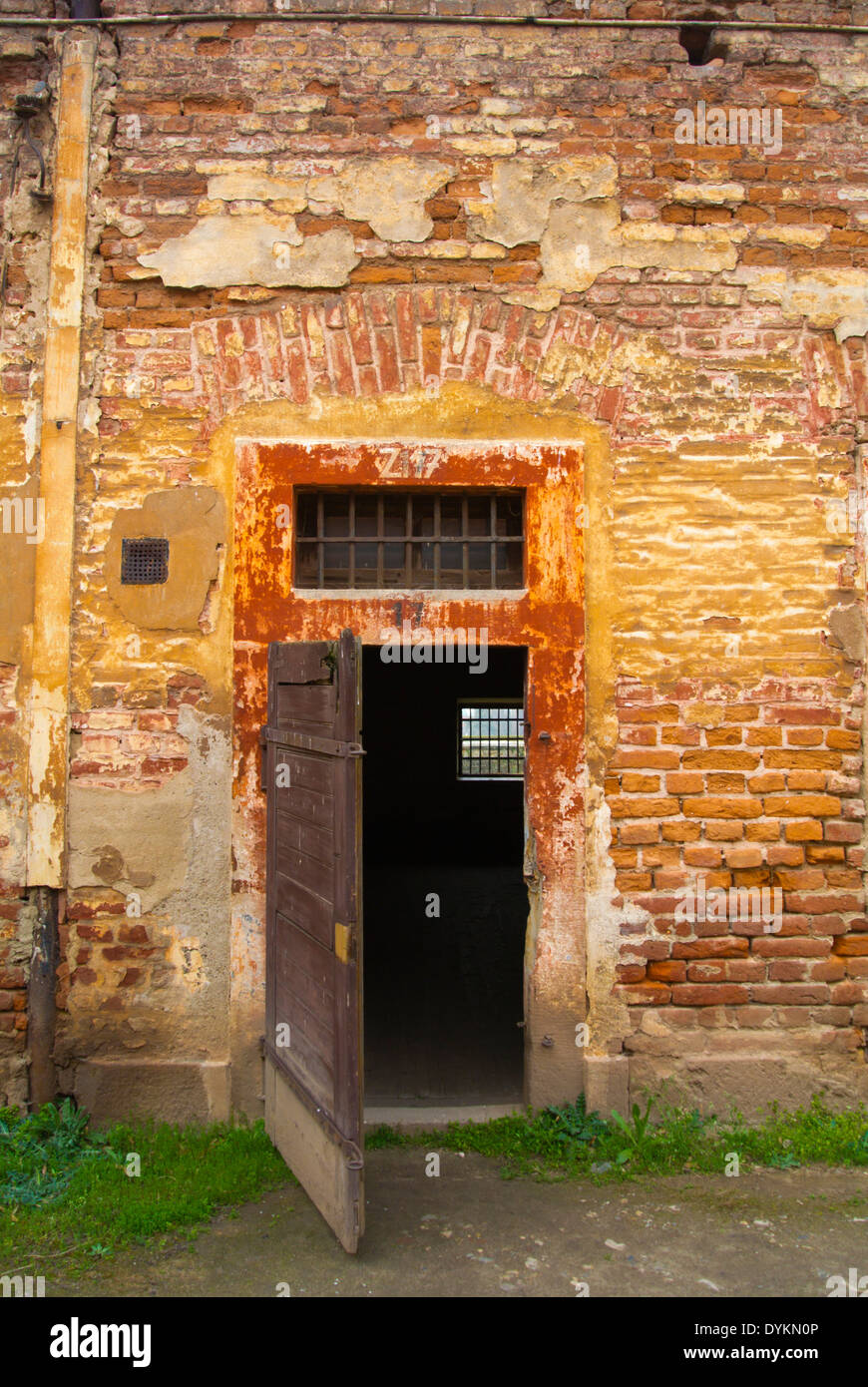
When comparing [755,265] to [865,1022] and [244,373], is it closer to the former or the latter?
[244,373]

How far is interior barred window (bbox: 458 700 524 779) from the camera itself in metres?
12.5

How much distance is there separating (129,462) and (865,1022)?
168 inches

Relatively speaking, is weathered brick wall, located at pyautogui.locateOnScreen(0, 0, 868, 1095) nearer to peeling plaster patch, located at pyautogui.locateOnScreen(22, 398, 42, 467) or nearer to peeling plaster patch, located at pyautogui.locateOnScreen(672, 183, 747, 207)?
peeling plaster patch, located at pyautogui.locateOnScreen(672, 183, 747, 207)

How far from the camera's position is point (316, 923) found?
3.76m

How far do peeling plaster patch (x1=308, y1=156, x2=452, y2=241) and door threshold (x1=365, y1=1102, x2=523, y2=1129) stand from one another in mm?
4076

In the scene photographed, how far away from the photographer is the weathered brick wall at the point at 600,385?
445 centimetres

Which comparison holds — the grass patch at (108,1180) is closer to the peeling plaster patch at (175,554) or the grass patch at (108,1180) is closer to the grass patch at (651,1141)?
the grass patch at (651,1141)

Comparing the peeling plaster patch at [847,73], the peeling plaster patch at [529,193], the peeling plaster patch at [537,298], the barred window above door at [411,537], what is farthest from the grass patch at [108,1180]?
the peeling plaster patch at [847,73]

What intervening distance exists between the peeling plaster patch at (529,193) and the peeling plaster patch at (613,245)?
0.05 metres

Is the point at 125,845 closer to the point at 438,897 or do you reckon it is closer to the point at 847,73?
the point at 847,73

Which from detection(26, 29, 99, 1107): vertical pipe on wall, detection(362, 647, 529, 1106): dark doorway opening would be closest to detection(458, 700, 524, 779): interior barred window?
detection(362, 647, 529, 1106): dark doorway opening

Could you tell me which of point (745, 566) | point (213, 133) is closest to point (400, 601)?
point (745, 566)

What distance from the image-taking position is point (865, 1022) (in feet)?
14.7

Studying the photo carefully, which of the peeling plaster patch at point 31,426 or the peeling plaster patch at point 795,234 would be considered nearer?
the peeling plaster patch at point 31,426
